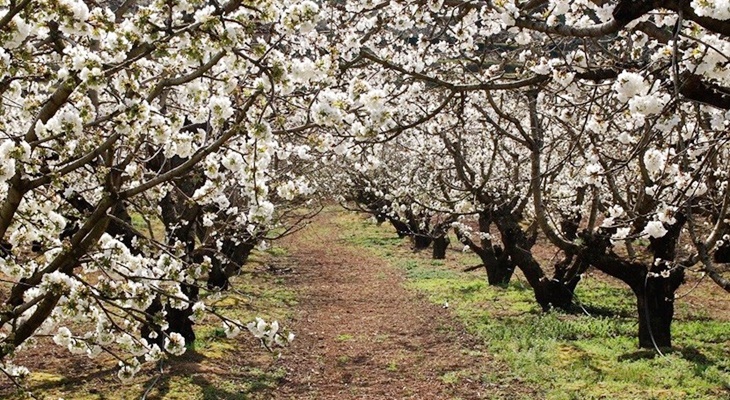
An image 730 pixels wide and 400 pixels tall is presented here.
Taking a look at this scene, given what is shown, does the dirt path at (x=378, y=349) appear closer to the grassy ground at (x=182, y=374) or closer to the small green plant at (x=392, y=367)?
the small green plant at (x=392, y=367)

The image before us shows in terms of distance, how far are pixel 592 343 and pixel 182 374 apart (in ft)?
22.1

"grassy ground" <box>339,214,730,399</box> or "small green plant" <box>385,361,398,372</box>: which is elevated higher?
"grassy ground" <box>339,214,730,399</box>

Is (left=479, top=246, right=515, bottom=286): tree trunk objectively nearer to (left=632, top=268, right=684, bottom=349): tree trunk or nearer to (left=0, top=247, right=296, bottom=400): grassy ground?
(left=632, top=268, right=684, bottom=349): tree trunk

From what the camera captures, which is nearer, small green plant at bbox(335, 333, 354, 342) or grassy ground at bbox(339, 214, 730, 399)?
grassy ground at bbox(339, 214, 730, 399)

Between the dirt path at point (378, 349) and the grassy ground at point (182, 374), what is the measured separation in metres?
0.52

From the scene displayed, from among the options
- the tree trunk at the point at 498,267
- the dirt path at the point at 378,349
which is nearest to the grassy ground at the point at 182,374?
the dirt path at the point at 378,349

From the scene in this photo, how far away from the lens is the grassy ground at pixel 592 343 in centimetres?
872

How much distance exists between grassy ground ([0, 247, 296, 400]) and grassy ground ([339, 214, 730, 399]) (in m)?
3.70

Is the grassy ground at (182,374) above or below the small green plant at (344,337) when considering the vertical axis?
below

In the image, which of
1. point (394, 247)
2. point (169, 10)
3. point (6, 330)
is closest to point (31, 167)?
point (169, 10)

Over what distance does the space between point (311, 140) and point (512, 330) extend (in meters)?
8.52

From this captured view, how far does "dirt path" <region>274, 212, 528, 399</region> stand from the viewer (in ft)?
31.0

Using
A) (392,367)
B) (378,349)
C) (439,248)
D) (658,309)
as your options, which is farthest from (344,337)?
(439,248)

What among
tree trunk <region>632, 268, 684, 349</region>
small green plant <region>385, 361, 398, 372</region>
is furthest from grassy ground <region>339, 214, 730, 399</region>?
small green plant <region>385, 361, 398, 372</region>
